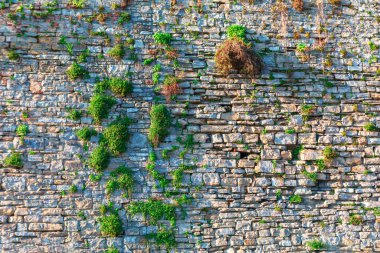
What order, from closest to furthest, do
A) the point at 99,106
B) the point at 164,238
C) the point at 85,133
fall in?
the point at 164,238
the point at 85,133
the point at 99,106

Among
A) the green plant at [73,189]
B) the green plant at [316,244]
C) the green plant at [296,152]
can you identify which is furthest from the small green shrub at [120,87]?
the green plant at [316,244]

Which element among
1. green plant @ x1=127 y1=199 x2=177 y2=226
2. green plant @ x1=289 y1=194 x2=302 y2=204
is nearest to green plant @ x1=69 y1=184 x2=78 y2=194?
green plant @ x1=127 y1=199 x2=177 y2=226

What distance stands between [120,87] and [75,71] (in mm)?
794

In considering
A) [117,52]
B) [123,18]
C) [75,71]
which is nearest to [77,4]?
[123,18]

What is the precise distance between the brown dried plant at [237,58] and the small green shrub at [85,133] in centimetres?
241

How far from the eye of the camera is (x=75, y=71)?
7.92m

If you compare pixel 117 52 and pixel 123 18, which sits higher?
pixel 123 18

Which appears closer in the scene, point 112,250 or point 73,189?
point 112,250

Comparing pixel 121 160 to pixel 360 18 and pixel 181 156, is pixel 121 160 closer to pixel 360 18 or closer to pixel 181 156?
pixel 181 156

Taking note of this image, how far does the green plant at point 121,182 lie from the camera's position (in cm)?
755

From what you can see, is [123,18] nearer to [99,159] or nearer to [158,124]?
[158,124]

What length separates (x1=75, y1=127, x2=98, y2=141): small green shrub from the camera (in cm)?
769

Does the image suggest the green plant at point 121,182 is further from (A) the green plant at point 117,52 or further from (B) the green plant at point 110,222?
(A) the green plant at point 117,52

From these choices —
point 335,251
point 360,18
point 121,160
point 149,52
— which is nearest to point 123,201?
point 121,160
